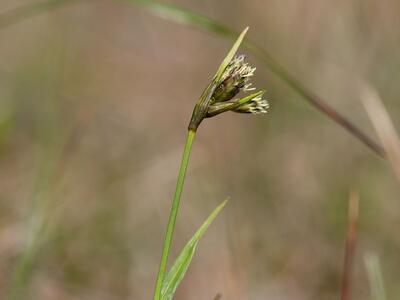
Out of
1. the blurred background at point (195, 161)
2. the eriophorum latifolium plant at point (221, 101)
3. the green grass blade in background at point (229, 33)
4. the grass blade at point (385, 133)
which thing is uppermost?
the eriophorum latifolium plant at point (221, 101)

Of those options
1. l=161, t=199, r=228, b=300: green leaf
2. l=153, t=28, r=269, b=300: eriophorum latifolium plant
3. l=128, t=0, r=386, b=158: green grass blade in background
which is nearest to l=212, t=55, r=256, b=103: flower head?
l=153, t=28, r=269, b=300: eriophorum latifolium plant

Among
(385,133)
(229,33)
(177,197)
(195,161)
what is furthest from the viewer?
(195,161)

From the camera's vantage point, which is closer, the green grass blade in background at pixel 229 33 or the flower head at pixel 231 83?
the flower head at pixel 231 83

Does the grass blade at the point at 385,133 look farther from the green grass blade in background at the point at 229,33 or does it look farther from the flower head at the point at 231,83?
the flower head at the point at 231,83

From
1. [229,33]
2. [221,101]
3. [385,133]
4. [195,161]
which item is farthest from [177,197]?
[195,161]

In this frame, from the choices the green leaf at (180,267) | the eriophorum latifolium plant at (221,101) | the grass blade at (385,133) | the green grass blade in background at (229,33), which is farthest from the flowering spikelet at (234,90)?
the grass blade at (385,133)

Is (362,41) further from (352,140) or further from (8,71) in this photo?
(8,71)

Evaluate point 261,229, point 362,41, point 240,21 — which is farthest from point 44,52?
point 261,229

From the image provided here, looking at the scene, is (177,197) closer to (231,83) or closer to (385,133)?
(231,83)
